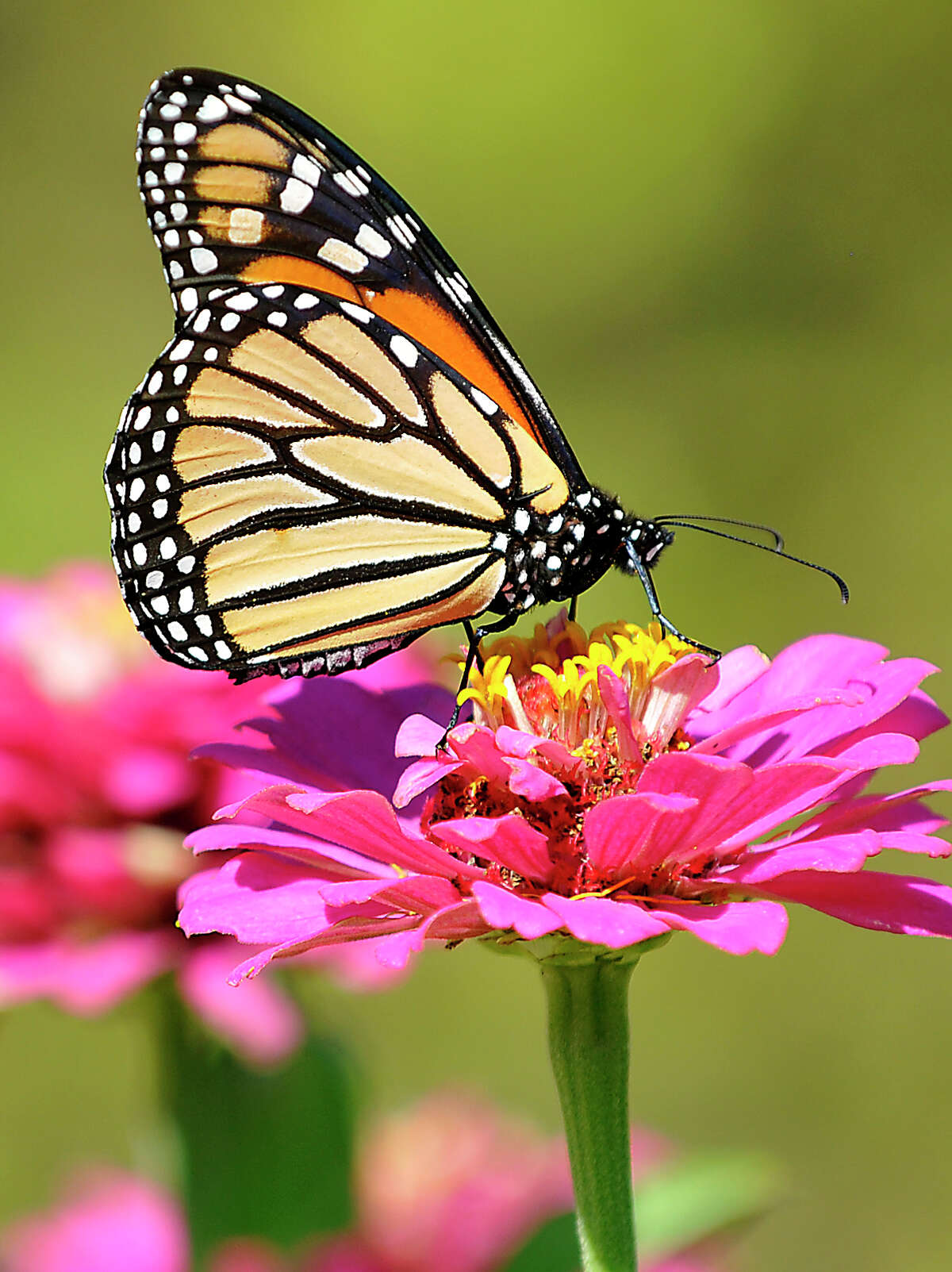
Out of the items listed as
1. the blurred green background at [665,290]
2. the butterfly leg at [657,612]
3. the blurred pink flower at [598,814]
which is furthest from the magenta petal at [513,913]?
the blurred green background at [665,290]

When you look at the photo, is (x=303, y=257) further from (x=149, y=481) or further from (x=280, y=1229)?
(x=280, y=1229)

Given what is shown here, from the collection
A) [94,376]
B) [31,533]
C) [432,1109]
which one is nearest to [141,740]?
[432,1109]

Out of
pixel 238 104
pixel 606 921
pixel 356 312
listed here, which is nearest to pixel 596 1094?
pixel 606 921

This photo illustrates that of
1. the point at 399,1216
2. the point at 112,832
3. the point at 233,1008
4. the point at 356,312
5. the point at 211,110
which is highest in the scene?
the point at 211,110

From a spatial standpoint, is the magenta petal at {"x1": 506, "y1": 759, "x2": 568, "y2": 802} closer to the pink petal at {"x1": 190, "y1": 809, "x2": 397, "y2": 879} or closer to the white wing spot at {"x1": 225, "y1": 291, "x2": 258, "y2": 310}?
the pink petal at {"x1": 190, "y1": 809, "x2": 397, "y2": 879}

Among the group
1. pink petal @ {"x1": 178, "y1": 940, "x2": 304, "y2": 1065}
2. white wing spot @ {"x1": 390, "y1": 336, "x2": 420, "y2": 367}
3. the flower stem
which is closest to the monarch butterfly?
white wing spot @ {"x1": 390, "y1": 336, "x2": 420, "y2": 367}

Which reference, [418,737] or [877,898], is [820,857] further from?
[418,737]

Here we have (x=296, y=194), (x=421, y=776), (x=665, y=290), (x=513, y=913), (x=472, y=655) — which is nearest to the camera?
(x=513, y=913)
